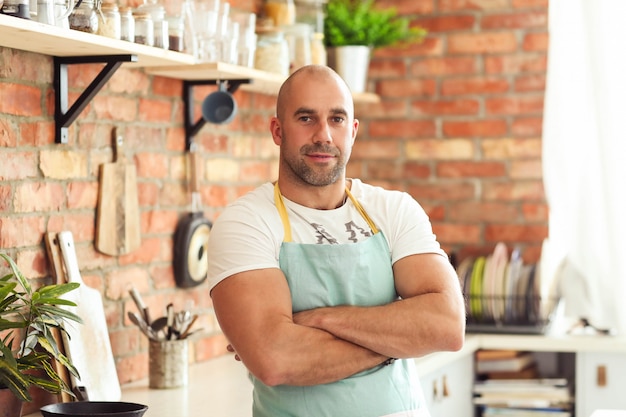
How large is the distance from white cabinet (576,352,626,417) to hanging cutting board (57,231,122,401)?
1.79 metres

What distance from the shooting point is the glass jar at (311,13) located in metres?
3.54

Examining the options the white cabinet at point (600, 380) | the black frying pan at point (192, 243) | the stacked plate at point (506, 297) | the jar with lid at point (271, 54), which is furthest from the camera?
the stacked plate at point (506, 297)

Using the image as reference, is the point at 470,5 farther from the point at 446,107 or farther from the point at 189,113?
the point at 189,113

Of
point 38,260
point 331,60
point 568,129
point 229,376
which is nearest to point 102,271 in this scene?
point 38,260

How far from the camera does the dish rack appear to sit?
3.62m

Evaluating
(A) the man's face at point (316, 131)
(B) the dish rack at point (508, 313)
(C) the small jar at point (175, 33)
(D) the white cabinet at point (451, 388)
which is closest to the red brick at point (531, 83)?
(B) the dish rack at point (508, 313)

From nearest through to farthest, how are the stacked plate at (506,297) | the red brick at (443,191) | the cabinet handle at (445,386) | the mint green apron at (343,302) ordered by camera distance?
the mint green apron at (343,302), the cabinet handle at (445,386), the stacked plate at (506,297), the red brick at (443,191)

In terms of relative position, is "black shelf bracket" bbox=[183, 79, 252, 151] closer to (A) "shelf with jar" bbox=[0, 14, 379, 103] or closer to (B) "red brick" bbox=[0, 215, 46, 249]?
(A) "shelf with jar" bbox=[0, 14, 379, 103]

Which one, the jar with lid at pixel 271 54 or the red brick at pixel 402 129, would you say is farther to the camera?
the red brick at pixel 402 129

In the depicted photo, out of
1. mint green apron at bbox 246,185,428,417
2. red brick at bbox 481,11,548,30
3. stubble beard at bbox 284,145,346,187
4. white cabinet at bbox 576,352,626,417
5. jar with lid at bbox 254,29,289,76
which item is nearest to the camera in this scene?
mint green apron at bbox 246,185,428,417

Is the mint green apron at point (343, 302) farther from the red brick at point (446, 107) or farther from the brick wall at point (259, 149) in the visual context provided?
the red brick at point (446, 107)

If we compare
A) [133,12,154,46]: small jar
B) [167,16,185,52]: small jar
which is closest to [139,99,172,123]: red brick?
[167,16,185,52]: small jar

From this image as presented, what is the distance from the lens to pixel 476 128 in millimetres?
4016

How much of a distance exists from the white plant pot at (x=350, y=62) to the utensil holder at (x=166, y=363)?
1390mm
